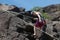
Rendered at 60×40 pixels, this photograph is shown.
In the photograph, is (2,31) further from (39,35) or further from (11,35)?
(39,35)

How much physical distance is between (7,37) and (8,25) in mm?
1682

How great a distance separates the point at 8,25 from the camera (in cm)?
2414

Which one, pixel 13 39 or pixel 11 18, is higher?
pixel 11 18

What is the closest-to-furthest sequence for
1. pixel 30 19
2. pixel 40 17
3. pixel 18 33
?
pixel 40 17, pixel 18 33, pixel 30 19

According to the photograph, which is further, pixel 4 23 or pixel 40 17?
pixel 4 23

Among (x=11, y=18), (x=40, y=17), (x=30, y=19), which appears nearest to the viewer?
(x=40, y=17)

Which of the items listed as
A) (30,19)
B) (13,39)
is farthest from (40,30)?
(30,19)

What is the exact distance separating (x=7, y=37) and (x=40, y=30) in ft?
10.3

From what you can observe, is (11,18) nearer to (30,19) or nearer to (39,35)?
(39,35)

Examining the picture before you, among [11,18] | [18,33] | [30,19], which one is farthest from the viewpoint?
[30,19]

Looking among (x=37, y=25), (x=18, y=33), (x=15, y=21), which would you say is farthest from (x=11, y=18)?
(x=37, y=25)

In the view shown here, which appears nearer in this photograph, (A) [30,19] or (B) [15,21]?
(B) [15,21]

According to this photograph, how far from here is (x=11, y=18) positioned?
2472 centimetres

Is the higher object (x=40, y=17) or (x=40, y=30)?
(x=40, y=17)
